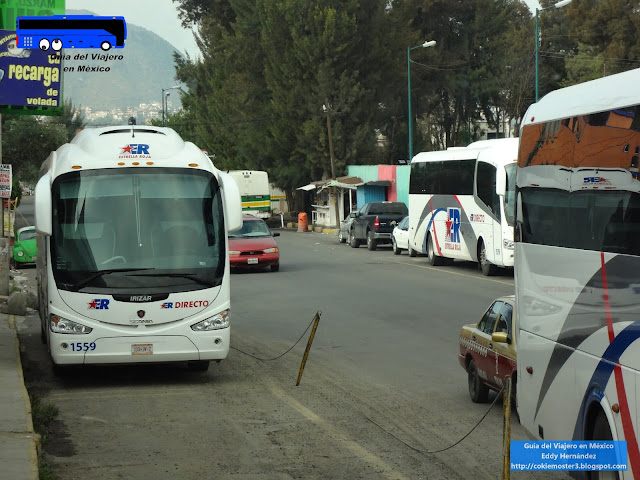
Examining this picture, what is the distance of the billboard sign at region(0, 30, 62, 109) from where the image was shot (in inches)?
928

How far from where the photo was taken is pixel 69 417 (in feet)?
38.3

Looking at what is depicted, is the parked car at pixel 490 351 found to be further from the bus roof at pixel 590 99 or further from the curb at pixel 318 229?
the curb at pixel 318 229

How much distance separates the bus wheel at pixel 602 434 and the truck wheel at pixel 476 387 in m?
5.02

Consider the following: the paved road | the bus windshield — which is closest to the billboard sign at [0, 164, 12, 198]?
the paved road

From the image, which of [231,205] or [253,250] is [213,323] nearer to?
[231,205]

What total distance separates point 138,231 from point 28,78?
11694 millimetres

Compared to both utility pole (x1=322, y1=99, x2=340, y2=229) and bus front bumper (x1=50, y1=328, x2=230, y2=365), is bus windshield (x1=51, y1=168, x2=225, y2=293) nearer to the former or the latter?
bus front bumper (x1=50, y1=328, x2=230, y2=365)

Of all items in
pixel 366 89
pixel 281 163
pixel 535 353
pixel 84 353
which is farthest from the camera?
pixel 281 163

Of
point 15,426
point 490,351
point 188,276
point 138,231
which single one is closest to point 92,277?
point 138,231

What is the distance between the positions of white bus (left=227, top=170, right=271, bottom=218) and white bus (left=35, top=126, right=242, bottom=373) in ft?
170

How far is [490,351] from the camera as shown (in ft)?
38.4

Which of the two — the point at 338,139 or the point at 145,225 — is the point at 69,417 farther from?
the point at 338,139

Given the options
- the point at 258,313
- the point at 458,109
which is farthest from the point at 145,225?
the point at 458,109

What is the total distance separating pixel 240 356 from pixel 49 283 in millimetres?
3707
